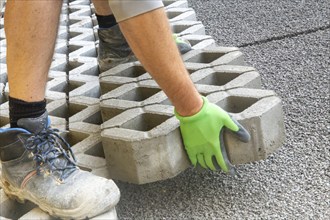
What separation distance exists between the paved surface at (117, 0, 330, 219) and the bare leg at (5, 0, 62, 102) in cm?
37

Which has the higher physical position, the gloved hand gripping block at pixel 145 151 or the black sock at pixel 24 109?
the black sock at pixel 24 109

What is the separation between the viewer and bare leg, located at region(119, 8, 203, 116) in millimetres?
1282

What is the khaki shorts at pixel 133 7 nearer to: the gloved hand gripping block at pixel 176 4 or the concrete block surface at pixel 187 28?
the concrete block surface at pixel 187 28

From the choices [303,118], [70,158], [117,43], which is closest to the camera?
[70,158]

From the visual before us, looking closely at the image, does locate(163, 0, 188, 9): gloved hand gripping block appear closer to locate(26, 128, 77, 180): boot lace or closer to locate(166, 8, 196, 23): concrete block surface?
locate(166, 8, 196, 23): concrete block surface

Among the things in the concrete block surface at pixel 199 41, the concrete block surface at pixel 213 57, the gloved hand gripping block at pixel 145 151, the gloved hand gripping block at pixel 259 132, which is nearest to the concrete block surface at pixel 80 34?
the concrete block surface at pixel 199 41

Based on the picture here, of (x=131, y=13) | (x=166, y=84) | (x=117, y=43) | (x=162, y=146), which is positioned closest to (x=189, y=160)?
(x=162, y=146)

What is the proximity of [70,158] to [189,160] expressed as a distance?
11.4 inches

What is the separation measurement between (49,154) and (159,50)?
0.34m

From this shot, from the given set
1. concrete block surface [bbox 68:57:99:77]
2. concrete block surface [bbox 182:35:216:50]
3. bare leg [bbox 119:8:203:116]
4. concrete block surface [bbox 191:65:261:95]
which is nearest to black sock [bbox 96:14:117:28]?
concrete block surface [bbox 68:57:99:77]

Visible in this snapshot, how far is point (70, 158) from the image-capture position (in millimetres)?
1381

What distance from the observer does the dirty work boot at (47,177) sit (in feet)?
4.18

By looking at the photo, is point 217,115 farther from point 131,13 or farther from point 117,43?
point 117,43

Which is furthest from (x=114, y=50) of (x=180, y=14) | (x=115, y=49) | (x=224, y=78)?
(x=180, y=14)
